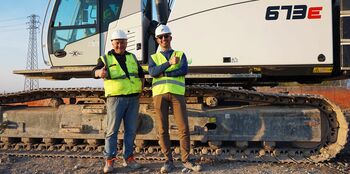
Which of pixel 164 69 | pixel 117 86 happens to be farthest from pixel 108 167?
pixel 164 69

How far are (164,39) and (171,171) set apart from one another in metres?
1.91

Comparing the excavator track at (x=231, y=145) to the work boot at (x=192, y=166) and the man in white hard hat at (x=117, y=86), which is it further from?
the man in white hard hat at (x=117, y=86)

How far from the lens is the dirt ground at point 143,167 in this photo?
5543 mm

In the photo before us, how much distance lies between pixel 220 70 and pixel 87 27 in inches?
102

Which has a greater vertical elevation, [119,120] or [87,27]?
[87,27]

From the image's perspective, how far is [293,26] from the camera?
607cm

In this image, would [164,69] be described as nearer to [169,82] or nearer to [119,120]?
[169,82]

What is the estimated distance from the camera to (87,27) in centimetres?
690

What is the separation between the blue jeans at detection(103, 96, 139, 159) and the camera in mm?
5449

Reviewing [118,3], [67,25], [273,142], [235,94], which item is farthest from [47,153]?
[273,142]

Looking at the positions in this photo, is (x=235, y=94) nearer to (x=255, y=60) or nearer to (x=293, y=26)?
(x=255, y=60)

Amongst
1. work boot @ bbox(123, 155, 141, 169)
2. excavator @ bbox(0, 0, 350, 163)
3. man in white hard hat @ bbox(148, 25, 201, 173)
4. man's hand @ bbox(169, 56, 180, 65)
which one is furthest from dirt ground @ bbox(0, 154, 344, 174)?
man's hand @ bbox(169, 56, 180, 65)

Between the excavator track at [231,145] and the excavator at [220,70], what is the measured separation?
17 mm

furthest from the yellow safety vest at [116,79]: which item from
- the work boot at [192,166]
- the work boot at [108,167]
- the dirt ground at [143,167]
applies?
the work boot at [192,166]
